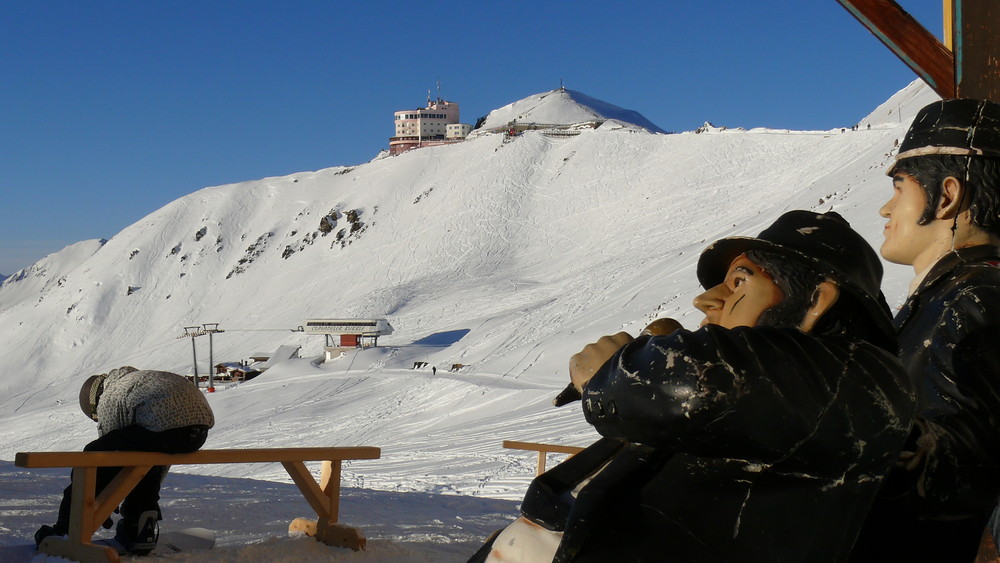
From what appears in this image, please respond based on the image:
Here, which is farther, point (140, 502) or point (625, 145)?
point (625, 145)

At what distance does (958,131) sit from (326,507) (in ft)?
13.7

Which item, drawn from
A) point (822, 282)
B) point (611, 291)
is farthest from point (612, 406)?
point (611, 291)

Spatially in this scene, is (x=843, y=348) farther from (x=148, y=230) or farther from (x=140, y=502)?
(x=148, y=230)

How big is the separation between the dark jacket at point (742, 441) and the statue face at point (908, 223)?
102cm

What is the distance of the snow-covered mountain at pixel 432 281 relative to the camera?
2272 centimetres

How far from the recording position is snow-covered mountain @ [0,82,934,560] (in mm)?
22719

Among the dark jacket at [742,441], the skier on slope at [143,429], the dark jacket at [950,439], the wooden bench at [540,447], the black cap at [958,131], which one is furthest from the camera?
the wooden bench at [540,447]

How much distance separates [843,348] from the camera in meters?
1.33

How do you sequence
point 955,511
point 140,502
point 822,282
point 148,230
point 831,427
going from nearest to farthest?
point 831,427 < point 822,282 < point 955,511 < point 140,502 < point 148,230

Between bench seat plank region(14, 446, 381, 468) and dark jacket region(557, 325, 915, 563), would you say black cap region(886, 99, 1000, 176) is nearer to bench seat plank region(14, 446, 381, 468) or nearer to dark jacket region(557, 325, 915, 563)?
dark jacket region(557, 325, 915, 563)

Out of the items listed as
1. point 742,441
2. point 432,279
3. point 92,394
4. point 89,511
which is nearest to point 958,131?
point 742,441

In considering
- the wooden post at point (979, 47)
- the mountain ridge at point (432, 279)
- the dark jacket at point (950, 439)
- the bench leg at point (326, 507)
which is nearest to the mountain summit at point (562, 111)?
the mountain ridge at point (432, 279)

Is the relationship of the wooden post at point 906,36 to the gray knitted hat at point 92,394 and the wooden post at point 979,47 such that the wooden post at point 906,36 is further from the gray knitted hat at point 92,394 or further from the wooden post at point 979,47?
the gray knitted hat at point 92,394

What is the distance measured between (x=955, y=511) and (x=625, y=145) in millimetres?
61252
